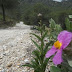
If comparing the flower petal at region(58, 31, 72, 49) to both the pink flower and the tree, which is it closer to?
the pink flower

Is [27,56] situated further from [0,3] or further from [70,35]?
[0,3]

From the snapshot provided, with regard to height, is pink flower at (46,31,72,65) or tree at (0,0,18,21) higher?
tree at (0,0,18,21)

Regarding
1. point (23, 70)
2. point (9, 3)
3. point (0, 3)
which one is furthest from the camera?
point (9, 3)

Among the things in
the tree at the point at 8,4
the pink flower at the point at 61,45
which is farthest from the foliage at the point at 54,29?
the tree at the point at 8,4

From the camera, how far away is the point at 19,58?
2.35m

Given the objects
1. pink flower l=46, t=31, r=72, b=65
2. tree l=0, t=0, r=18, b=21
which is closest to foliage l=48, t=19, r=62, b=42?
pink flower l=46, t=31, r=72, b=65

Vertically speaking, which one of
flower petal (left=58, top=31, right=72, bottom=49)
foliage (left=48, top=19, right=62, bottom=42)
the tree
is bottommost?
foliage (left=48, top=19, right=62, bottom=42)

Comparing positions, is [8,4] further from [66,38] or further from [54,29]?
[66,38]

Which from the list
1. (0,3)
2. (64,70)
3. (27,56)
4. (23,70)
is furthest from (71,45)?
(0,3)

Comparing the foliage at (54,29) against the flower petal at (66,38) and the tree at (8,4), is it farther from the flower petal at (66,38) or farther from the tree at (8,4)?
the tree at (8,4)

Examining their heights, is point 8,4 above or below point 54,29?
above

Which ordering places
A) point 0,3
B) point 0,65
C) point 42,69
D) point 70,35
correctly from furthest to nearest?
point 0,3 → point 0,65 → point 42,69 → point 70,35

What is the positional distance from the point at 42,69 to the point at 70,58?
87 cm

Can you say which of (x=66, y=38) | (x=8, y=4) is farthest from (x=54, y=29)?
(x=8, y=4)
